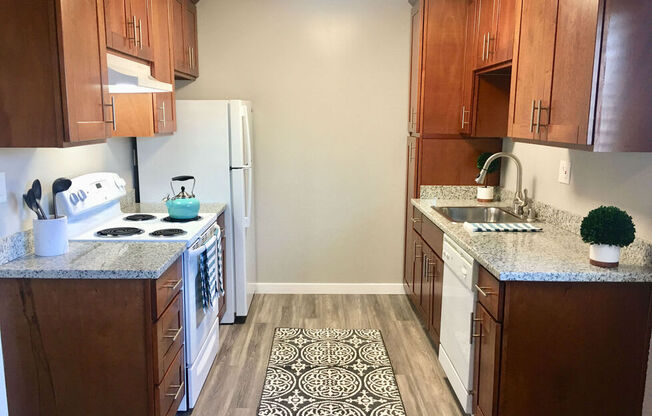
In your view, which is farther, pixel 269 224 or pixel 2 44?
pixel 269 224

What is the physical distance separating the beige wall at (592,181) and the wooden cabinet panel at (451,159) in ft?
0.89

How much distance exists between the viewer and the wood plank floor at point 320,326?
2.73m

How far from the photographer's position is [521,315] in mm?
2047

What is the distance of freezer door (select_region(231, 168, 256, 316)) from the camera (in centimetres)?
360

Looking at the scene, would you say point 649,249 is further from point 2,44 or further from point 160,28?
point 160,28

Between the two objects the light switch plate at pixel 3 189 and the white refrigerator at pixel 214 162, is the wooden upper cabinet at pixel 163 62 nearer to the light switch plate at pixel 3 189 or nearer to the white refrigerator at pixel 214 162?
the white refrigerator at pixel 214 162

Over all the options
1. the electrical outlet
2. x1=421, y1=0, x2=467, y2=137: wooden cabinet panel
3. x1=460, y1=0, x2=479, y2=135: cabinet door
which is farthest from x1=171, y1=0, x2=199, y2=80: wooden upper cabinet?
the electrical outlet

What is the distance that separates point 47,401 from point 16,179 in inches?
37.1

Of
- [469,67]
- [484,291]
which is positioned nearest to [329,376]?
[484,291]

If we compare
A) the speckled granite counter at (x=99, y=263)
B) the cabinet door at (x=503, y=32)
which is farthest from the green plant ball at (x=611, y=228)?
the speckled granite counter at (x=99, y=263)

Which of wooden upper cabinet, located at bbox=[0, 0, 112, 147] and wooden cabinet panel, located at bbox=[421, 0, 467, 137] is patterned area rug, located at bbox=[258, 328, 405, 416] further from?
wooden upper cabinet, located at bbox=[0, 0, 112, 147]

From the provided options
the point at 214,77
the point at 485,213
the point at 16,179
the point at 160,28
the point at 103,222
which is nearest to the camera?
the point at 16,179

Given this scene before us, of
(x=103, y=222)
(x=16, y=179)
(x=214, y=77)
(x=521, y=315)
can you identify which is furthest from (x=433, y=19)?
(x=16, y=179)

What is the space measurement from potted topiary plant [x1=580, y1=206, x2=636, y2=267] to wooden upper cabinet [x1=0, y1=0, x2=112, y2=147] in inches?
80.2
